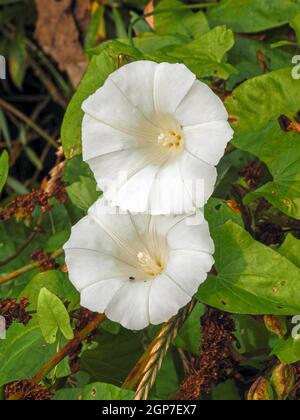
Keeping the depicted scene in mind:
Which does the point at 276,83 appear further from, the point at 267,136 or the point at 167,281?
the point at 167,281

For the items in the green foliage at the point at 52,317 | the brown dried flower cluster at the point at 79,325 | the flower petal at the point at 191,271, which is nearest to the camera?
the flower petal at the point at 191,271

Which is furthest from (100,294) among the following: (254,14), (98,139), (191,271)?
(254,14)

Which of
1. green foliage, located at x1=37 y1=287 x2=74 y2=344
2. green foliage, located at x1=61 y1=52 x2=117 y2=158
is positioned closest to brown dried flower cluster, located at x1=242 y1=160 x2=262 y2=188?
green foliage, located at x1=61 y1=52 x2=117 y2=158

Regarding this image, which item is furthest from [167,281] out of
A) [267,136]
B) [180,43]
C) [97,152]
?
[180,43]

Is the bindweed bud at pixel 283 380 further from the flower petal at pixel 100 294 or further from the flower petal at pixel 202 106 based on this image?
the flower petal at pixel 202 106

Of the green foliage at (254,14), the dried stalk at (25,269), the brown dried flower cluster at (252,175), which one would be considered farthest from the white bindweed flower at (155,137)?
the green foliage at (254,14)
